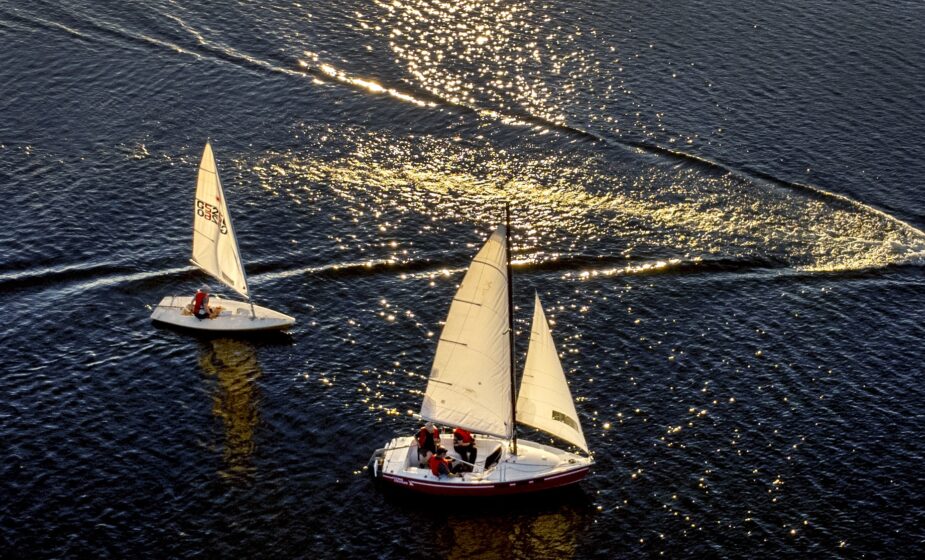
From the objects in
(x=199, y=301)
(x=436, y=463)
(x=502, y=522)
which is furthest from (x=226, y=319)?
(x=502, y=522)

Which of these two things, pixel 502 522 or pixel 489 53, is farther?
pixel 489 53

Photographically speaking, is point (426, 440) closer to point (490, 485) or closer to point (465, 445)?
point (465, 445)

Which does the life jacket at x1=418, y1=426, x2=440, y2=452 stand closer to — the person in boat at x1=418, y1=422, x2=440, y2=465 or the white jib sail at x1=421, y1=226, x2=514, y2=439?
the person in boat at x1=418, y1=422, x2=440, y2=465

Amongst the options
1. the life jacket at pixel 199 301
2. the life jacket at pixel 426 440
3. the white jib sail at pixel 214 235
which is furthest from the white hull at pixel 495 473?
the white jib sail at pixel 214 235

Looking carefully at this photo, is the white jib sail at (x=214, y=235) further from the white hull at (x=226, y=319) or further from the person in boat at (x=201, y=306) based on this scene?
the person in boat at (x=201, y=306)

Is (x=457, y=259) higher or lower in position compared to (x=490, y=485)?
higher

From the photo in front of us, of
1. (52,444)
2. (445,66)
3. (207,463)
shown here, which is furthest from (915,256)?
(52,444)

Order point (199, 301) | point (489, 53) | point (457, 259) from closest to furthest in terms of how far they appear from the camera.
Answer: point (199, 301) < point (457, 259) < point (489, 53)

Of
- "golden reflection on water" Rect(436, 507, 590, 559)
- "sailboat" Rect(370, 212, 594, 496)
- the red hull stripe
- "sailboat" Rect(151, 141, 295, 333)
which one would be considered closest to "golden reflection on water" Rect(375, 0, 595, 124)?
"sailboat" Rect(151, 141, 295, 333)

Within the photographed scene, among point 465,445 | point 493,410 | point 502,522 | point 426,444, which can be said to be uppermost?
point 493,410

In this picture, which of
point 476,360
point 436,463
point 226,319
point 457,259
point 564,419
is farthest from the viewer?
point 457,259
